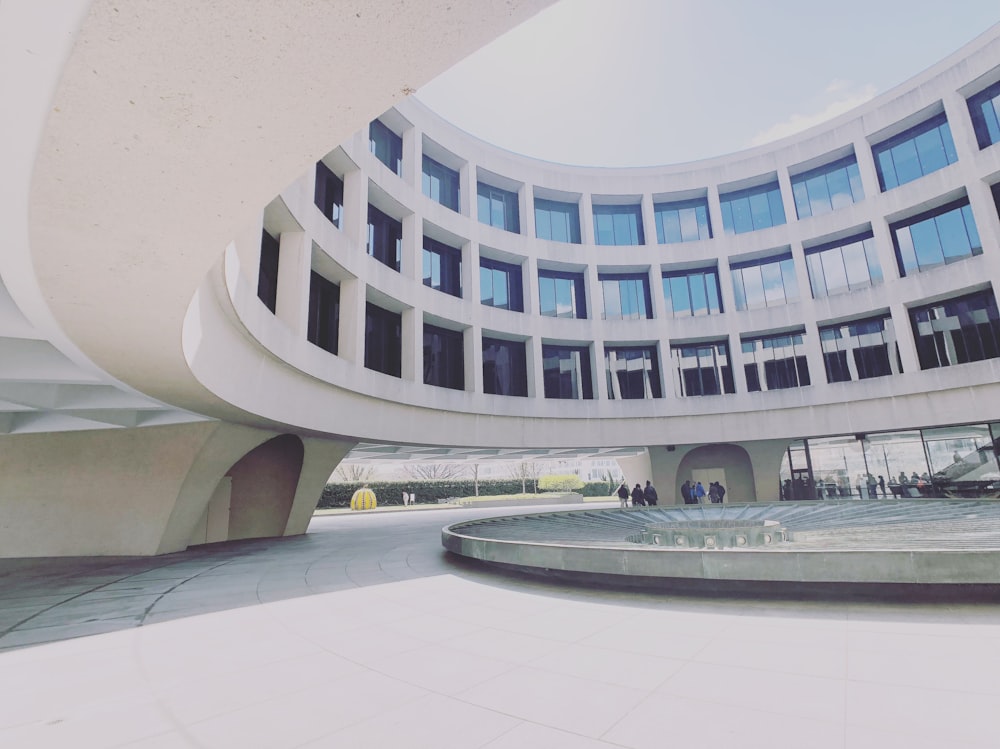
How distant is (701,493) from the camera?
25.9m

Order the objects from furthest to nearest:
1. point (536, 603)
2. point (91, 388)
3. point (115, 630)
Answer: point (91, 388) → point (536, 603) → point (115, 630)

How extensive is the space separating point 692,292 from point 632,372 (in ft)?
18.4

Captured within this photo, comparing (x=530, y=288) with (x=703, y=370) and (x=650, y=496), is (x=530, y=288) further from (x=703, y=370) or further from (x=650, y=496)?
(x=650, y=496)

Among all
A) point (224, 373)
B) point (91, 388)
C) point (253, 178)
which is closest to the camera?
point (253, 178)

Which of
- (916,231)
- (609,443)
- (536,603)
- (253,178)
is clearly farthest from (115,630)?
(916,231)

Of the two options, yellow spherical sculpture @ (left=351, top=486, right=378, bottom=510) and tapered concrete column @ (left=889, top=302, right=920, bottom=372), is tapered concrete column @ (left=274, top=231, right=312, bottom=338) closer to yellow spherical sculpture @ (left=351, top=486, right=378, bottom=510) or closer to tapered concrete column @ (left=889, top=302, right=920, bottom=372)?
tapered concrete column @ (left=889, top=302, right=920, bottom=372)

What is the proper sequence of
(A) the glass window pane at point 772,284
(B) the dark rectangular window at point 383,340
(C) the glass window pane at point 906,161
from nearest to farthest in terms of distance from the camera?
(B) the dark rectangular window at point 383,340, (C) the glass window pane at point 906,161, (A) the glass window pane at point 772,284

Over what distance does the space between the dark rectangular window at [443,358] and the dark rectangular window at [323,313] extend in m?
4.84

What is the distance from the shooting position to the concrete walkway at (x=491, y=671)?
3725mm

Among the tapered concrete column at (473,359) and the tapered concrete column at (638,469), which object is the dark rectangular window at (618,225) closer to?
the tapered concrete column at (473,359)

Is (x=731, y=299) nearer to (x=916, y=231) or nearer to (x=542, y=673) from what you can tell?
(x=916, y=231)

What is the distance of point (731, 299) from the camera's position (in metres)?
26.4

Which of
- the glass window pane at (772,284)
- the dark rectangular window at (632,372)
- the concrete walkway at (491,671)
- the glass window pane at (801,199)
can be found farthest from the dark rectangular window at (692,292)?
the concrete walkway at (491,671)

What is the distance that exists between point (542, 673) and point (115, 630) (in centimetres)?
591
